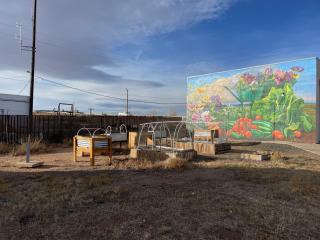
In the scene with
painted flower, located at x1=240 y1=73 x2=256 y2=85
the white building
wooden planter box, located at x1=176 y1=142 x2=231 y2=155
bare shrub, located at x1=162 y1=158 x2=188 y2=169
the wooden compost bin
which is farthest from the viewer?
the white building

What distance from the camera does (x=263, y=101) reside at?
21.9 meters

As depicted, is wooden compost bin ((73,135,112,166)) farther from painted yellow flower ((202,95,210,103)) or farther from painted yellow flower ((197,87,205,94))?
painted yellow flower ((197,87,205,94))

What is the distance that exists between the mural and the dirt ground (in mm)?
9348

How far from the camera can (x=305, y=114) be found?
63.9 ft

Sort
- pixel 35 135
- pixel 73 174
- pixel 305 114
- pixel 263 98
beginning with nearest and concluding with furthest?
pixel 73 174 → pixel 35 135 → pixel 305 114 → pixel 263 98

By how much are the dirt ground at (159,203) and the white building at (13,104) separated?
1858cm

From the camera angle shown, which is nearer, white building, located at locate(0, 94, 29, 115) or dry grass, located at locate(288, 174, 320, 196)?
dry grass, located at locate(288, 174, 320, 196)

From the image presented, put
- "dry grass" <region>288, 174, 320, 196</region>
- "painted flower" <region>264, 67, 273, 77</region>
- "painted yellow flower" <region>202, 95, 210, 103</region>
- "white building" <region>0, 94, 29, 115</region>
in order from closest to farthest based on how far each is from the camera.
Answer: "dry grass" <region>288, 174, 320, 196</region>, "painted flower" <region>264, 67, 273, 77</region>, "white building" <region>0, 94, 29, 115</region>, "painted yellow flower" <region>202, 95, 210, 103</region>

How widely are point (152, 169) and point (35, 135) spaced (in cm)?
1058

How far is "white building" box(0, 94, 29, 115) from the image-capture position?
80.1ft

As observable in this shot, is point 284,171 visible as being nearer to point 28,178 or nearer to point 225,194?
point 225,194

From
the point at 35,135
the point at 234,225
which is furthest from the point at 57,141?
the point at 234,225

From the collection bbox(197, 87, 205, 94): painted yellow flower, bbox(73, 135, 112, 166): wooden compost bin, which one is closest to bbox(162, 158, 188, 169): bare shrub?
bbox(73, 135, 112, 166): wooden compost bin

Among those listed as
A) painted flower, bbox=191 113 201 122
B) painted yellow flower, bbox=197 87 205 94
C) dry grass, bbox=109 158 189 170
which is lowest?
dry grass, bbox=109 158 189 170
